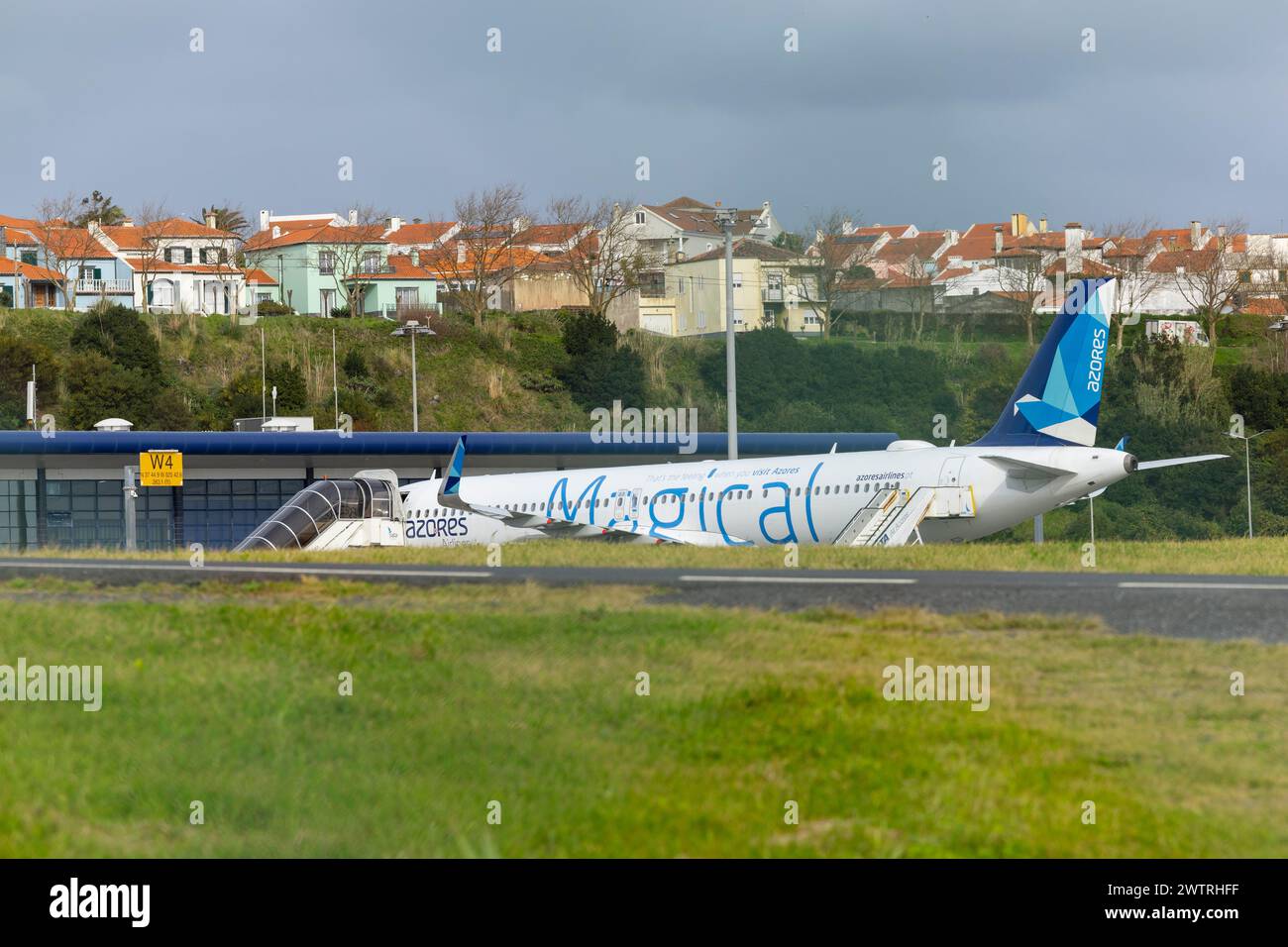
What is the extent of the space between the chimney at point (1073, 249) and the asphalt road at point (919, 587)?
332 ft

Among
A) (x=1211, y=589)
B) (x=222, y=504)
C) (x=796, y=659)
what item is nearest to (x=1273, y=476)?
(x=222, y=504)

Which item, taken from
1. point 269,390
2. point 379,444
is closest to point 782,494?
point 379,444

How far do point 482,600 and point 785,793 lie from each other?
8372 millimetres

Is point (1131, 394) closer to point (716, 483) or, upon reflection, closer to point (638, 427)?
point (638, 427)

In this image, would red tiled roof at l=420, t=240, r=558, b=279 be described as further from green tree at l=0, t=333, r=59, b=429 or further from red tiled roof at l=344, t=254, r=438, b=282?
green tree at l=0, t=333, r=59, b=429

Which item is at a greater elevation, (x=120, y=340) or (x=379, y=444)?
(x=120, y=340)

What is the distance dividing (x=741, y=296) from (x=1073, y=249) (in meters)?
27.2

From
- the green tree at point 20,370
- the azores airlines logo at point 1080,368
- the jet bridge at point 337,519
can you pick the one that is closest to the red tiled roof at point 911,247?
the green tree at point 20,370

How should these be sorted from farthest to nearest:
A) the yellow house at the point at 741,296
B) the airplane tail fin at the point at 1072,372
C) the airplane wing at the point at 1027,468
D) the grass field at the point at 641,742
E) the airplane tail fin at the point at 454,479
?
1. the yellow house at the point at 741,296
2. the airplane tail fin at the point at 454,479
3. the airplane tail fin at the point at 1072,372
4. the airplane wing at the point at 1027,468
5. the grass field at the point at 641,742

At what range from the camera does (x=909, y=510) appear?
3741 cm

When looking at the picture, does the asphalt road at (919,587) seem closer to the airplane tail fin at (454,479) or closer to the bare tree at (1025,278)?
the airplane tail fin at (454,479)

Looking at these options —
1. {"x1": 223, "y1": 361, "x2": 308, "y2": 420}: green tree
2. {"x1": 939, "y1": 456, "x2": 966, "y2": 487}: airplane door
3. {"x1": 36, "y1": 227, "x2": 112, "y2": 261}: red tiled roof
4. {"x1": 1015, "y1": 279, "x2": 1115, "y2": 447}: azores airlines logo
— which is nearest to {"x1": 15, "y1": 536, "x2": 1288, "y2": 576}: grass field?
{"x1": 1015, "y1": 279, "x2": 1115, "y2": 447}: azores airlines logo

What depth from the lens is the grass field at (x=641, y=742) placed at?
35.0 ft

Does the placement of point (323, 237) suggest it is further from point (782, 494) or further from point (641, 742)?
point (641, 742)
